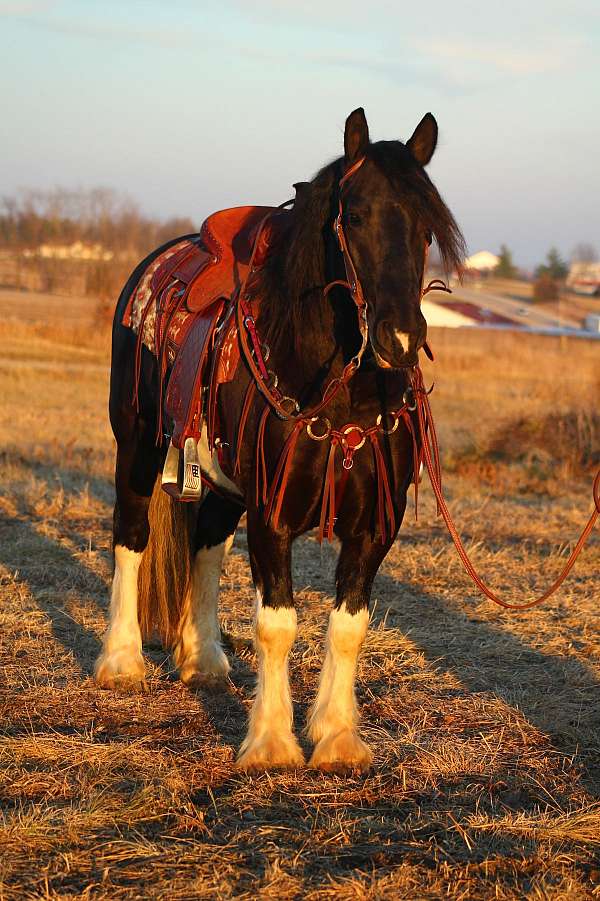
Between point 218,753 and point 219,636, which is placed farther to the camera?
point 219,636

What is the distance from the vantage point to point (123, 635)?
4.92 m

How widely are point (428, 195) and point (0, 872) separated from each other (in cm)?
231

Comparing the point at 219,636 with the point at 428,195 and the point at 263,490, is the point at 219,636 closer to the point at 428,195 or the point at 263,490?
the point at 263,490

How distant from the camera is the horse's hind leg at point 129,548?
482cm

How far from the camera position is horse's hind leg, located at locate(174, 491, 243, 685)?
191 inches

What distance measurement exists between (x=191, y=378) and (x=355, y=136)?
123cm

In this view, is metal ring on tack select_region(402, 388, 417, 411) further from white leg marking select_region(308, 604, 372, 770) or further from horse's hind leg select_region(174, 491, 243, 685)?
horse's hind leg select_region(174, 491, 243, 685)

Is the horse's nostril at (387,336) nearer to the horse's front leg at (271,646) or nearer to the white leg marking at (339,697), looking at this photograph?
the horse's front leg at (271,646)

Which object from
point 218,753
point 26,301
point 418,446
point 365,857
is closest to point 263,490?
point 418,446

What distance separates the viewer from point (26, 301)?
43.0 m

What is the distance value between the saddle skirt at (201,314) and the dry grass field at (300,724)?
1.19 metres

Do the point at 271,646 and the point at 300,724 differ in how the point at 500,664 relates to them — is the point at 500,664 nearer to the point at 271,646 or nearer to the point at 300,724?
the point at 300,724

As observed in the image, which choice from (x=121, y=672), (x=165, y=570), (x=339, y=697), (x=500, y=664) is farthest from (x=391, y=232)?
(x=500, y=664)

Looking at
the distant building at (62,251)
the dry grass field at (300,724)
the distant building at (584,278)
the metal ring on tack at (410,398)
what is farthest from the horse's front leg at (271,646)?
the distant building at (584,278)
